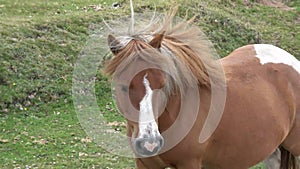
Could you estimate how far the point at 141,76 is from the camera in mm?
4199

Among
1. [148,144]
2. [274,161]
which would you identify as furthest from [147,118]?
[274,161]

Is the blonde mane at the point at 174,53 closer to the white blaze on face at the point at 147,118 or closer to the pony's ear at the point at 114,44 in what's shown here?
the pony's ear at the point at 114,44

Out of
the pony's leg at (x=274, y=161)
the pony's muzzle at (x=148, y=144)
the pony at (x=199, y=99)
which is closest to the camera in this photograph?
the pony's muzzle at (x=148, y=144)

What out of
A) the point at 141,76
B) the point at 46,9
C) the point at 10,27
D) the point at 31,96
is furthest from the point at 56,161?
the point at 46,9

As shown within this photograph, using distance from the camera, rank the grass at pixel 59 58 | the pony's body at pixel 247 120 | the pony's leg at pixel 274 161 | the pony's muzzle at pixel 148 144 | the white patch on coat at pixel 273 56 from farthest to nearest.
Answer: the grass at pixel 59 58
the pony's leg at pixel 274 161
the white patch on coat at pixel 273 56
the pony's body at pixel 247 120
the pony's muzzle at pixel 148 144

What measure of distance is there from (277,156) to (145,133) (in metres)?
2.49

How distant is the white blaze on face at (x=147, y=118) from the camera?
4.07 metres

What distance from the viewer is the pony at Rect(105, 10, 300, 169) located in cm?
424

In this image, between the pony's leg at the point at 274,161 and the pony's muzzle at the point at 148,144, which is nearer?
the pony's muzzle at the point at 148,144

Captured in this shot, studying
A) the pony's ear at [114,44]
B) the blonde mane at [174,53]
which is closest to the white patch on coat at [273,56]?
the blonde mane at [174,53]

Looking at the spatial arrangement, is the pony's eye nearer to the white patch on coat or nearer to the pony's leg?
the white patch on coat

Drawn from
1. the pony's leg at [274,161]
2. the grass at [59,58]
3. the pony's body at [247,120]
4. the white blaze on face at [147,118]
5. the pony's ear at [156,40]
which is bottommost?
the grass at [59,58]

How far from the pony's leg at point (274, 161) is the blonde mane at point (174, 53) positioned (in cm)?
162

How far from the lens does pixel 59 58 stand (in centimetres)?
1093
